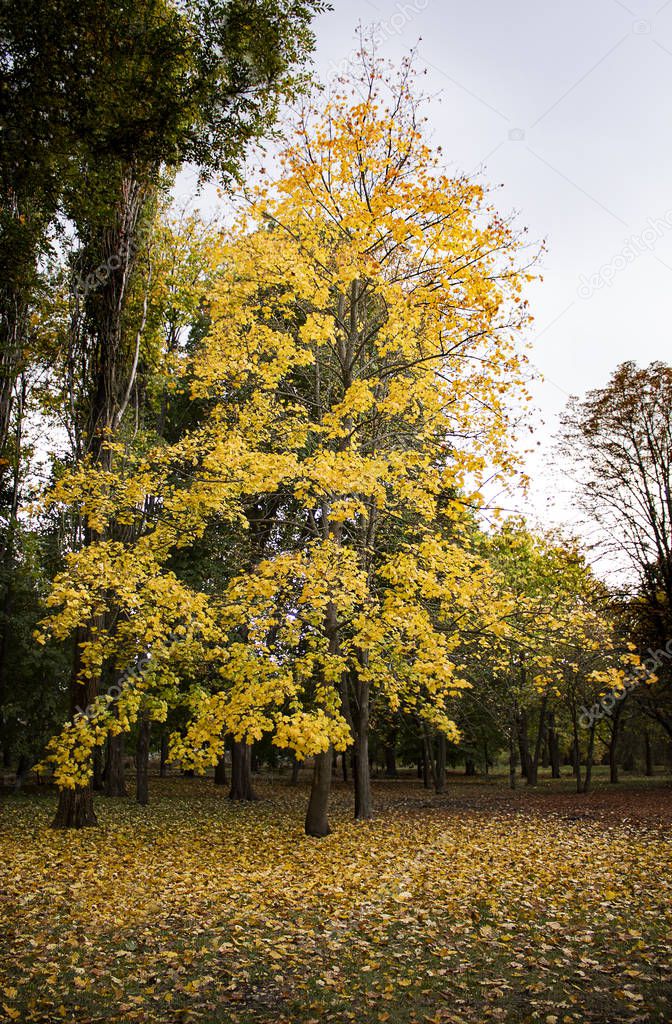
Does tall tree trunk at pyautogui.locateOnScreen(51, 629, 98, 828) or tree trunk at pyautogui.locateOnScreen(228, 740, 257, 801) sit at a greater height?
tall tree trunk at pyautogui.locateOnScreen(51, 629, 98, 828)

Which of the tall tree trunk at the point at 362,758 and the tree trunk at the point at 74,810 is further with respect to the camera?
the tall tree trunk at the point at 362,758

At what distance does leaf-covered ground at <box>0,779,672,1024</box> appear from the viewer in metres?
4.53

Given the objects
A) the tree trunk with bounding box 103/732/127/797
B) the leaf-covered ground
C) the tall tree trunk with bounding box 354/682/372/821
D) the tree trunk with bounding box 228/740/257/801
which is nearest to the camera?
the leaf-covered ground

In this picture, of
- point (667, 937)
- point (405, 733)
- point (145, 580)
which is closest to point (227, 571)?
point (145, 580)

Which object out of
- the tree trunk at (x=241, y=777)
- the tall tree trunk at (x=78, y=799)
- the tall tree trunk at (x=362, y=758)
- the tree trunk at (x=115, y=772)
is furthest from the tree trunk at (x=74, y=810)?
the tree trunk at (x=241, y=777)

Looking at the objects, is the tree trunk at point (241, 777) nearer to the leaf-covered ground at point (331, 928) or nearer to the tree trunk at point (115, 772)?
the tree trunk at point (115, 772)

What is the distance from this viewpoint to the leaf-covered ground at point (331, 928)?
14.9 feet

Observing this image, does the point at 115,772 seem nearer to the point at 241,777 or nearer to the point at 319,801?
the point at 241,777

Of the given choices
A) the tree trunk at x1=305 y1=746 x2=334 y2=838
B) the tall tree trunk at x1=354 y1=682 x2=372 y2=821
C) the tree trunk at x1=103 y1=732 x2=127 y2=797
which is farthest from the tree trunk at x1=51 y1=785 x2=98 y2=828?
the tree trunk at x1=103 y1=732 x2=127 y2=797

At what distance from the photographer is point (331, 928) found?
20.4 ft

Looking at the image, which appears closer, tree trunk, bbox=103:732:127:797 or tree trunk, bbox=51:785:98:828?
tree trunk, bbox=51:785:98:828

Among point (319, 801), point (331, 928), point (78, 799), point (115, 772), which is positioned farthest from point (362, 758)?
point (115, 772)

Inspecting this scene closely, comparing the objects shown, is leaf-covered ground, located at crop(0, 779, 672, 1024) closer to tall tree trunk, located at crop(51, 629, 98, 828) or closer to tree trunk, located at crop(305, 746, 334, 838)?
tree trunk, located at crop(305, 746, 334, 838)

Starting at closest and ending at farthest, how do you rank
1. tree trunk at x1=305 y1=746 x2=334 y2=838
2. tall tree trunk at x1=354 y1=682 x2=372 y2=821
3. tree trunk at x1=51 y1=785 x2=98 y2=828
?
tree trunk at x1=305 y1=746 x2=334 y2=838 → tree trunk at x1=51 y1=785 x2=98 y2=828 → tall tree trunk at x1=354 y1=682 x2=372 y2=821
